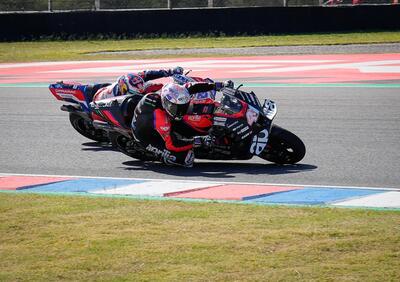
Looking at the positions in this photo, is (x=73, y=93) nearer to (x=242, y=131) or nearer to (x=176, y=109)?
(x=176, y=109)

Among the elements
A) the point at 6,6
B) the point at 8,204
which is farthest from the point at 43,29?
the point at 8,204

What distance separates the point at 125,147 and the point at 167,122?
0.99 metres

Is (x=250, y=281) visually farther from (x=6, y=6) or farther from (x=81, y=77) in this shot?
(x=6, y=6)

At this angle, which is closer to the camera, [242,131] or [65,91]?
[242,131]

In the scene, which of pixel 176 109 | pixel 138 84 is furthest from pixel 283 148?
pixel 138 84

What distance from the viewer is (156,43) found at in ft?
97.4

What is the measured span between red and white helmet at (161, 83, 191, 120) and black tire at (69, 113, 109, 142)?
7.88 feet

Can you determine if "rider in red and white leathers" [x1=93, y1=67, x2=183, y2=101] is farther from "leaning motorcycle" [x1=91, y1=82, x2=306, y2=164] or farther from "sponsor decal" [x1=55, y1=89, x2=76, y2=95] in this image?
Answer: "leaning motorcycle" [x1=91, y1=82, x2=306, y2=164]

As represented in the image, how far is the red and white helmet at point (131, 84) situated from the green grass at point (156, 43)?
15087mm

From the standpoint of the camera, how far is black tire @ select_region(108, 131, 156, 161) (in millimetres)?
11133

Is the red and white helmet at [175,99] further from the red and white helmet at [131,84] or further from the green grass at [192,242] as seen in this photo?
the green grass at [192,242]

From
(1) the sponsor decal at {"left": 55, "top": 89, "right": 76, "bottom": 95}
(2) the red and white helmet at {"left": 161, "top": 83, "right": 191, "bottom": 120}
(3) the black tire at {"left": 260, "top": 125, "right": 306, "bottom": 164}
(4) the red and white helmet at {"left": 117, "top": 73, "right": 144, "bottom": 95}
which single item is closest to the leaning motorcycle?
(3) the black tire at {"left": 260, "top": 125, "right": 306, "bottom": 164}

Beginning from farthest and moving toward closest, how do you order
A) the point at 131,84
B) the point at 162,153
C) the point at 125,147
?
the point at 131,84, the point at 125,147, the point at 162,153

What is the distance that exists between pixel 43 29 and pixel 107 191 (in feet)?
71.5
